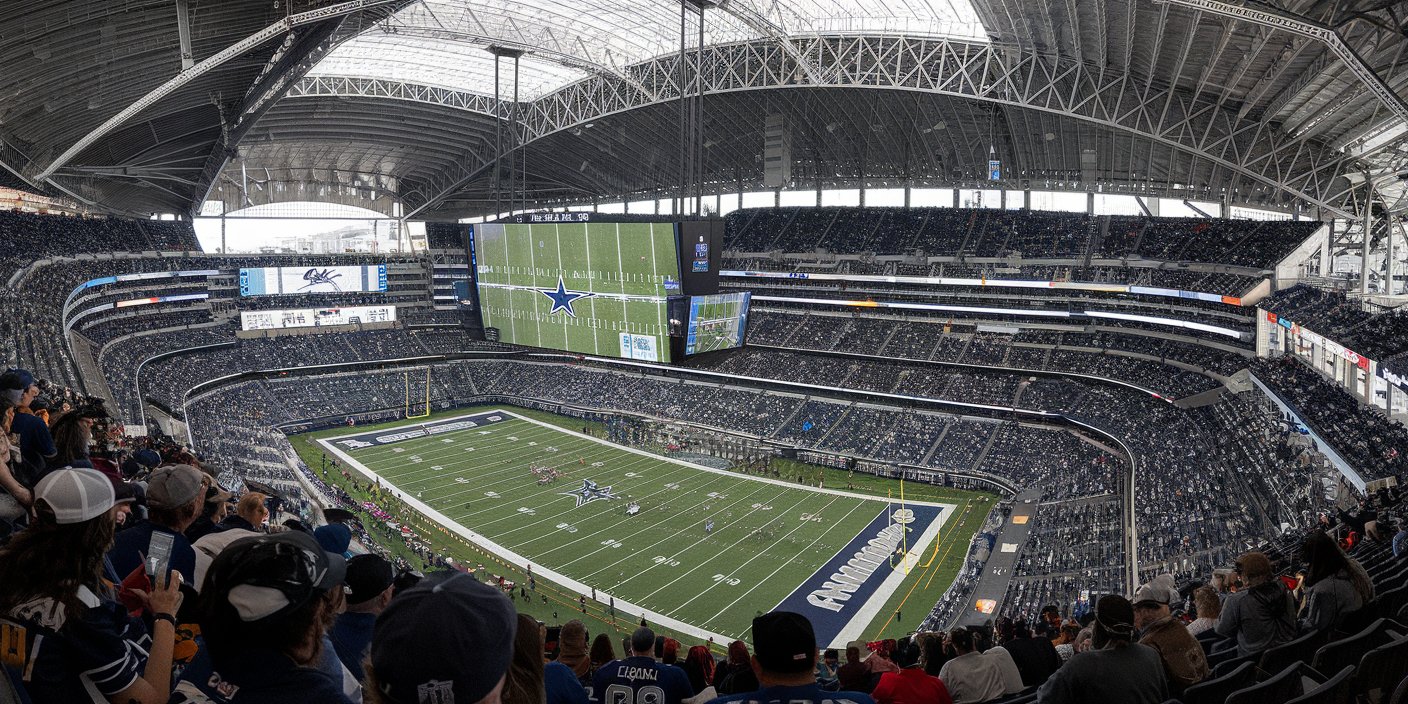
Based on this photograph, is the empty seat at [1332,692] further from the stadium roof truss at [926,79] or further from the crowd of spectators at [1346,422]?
the stadium roof truss at [926,79]

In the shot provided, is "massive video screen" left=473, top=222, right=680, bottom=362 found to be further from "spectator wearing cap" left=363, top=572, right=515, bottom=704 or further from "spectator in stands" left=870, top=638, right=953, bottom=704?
"spectator wearing cap" left=363, top=572, right=515, bottom=704

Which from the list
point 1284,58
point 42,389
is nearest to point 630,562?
point 42,389

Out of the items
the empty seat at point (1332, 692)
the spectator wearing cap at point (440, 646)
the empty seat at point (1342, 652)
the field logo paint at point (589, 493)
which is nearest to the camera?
the spectator wearing cap at point (440, 646)

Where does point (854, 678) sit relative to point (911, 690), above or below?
below

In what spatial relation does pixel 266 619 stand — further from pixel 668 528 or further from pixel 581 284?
pixel 581 284

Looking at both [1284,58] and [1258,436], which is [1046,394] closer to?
[1258,436]

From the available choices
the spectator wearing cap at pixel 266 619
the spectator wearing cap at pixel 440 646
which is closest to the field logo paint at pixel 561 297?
the spectator wearing cap at pixel 266 619

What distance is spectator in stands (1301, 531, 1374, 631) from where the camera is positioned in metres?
5.76

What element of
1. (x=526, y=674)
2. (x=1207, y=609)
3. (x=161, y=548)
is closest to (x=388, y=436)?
(x=1207, y=609)

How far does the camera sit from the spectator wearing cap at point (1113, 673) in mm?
4090

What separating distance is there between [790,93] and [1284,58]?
22655 mm

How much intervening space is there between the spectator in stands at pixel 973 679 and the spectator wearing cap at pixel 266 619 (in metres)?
4.38

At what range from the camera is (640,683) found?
4.86 m

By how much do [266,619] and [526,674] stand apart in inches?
32.3
